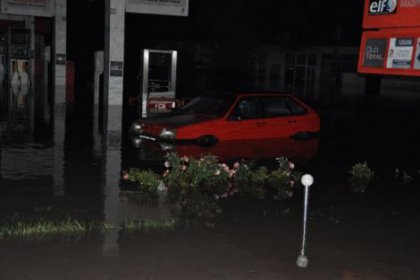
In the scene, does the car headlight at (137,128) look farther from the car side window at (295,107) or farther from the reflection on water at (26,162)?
the car side window at (295,107)

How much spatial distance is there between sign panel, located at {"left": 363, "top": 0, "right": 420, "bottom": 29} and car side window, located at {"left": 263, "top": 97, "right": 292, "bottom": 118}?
15.4 ft

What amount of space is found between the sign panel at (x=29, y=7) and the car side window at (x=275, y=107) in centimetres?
1567

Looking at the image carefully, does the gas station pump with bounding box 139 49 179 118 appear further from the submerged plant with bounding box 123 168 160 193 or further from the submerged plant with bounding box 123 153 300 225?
the submerged plant with bounding box 123 168 160 193

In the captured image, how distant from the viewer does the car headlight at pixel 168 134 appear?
537 inches

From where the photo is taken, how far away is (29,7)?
2741 cm

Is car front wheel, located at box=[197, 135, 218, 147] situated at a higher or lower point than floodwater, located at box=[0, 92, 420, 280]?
higher

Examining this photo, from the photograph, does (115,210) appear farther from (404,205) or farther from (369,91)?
(369,91)

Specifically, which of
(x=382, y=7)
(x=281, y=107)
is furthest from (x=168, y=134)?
(x=382, y=7)

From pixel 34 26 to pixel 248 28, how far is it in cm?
1971

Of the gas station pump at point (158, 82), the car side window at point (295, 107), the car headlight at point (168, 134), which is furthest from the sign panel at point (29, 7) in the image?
the car side window at point (295, 107)

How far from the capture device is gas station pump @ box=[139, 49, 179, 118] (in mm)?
20172

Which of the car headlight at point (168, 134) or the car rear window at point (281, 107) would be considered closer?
the car headlight at point (168, 134)

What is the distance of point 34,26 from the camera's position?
120ft

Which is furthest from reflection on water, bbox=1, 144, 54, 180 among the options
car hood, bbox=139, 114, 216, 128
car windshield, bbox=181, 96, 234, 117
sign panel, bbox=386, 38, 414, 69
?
sign panel, bbox=386, 38, 414, 69
